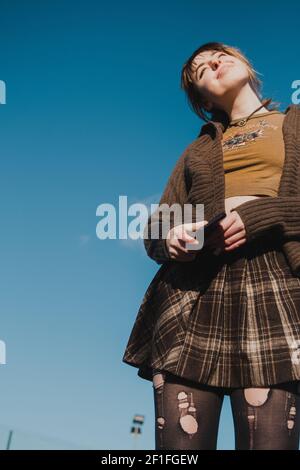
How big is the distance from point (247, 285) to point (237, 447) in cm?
68

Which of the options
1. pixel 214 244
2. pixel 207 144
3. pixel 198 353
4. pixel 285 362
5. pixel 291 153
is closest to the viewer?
pixel 285 362

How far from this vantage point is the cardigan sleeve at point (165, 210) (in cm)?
265

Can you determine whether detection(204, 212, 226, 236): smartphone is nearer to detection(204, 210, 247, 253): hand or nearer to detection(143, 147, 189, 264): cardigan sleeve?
detection(204, 210, 247, 253): hand

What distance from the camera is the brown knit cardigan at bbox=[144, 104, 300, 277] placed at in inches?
96.0

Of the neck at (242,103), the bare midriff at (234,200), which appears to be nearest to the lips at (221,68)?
the neck at (242,103)

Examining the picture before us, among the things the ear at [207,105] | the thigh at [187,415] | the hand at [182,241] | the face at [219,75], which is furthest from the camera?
the ear at [207,105]

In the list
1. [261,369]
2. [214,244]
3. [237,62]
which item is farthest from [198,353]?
[237,62]

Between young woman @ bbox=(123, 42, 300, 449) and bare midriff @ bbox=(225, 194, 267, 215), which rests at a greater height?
bare midriff @ bbox=(225, 194, 267, 215)

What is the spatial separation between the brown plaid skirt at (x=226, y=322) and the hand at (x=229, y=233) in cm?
9

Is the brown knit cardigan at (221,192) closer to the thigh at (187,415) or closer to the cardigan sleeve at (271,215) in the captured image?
the cardigan sleeve at (271,215)

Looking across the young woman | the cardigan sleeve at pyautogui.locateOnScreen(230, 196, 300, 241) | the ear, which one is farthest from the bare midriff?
the ear
